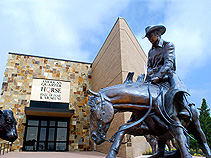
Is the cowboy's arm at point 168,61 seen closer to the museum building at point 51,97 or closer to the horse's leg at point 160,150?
the horse's leg at point 160,150

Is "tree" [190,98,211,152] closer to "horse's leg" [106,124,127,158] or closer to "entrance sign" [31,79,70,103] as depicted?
"entrance sign" [31,79,70,103]

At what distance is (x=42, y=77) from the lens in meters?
19.4

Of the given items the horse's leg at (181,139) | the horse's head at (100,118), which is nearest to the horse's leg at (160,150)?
the horse's leg at (181,139)

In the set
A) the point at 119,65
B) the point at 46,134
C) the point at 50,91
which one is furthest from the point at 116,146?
the point at 46,134

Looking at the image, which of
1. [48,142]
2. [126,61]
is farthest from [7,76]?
[126,61]

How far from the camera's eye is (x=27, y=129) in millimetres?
17938

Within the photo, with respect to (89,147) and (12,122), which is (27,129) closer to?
(89,147)

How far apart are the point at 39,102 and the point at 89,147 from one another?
700 cm

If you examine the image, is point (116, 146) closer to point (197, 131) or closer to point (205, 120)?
point (197, 131)

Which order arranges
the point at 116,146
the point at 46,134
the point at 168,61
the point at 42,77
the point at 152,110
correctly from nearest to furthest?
the point at 116,146 → the point at 152,110 → the point at 168,61 → the point at 46,134 → the point at 42,77

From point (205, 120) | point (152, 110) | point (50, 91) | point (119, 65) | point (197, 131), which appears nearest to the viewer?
point (152, 110)

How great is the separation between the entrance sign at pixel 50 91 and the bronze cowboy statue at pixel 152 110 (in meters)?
17.5

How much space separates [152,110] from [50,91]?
59.2 feet

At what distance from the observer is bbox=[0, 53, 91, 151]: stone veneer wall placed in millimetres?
17906
